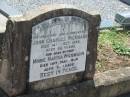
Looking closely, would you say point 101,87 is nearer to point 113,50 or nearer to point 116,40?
point 113,50

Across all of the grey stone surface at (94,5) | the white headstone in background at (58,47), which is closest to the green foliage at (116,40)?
the grey stone surface at (94,5)

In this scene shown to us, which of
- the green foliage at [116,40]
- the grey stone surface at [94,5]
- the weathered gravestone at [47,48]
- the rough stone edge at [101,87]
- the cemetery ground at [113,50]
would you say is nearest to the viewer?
the weathered gravestone at [47,48]

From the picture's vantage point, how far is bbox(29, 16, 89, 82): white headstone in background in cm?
435

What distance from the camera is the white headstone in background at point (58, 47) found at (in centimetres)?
435

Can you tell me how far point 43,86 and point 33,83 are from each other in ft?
0.45

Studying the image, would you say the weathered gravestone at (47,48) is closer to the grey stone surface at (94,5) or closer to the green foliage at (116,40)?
the green foliage at (116,40)

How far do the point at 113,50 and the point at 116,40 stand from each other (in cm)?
35

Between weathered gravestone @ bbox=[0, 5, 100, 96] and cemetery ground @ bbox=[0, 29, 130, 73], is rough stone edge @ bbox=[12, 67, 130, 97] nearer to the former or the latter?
weathered gravestone @ bbox=[0, 5, 100, 96]

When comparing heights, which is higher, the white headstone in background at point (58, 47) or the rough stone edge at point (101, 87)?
the white headstone in background at point (58, 47)

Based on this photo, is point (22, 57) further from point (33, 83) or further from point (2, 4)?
point (2, 4)

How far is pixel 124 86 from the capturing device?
17.2 ft

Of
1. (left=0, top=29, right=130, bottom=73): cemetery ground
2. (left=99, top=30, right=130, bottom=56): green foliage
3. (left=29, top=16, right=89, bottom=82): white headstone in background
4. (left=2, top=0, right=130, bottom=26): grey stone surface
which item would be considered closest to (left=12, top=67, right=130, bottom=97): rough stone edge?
(left=29, top=16, right=89, bottom=82): white headstone in background

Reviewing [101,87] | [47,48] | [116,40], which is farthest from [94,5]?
[47,48]

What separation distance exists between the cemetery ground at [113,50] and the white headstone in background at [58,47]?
977 mm
